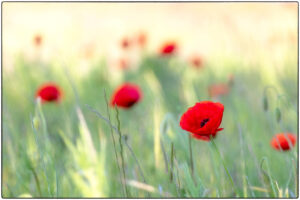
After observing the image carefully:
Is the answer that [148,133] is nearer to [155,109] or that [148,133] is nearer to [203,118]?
[155,109]

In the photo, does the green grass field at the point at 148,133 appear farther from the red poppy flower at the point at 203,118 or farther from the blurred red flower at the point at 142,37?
the blurred red flower at the point at 142,37

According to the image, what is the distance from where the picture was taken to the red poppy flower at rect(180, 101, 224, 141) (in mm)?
532

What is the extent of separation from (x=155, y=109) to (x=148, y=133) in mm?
205

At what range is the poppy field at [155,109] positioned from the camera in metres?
0.77

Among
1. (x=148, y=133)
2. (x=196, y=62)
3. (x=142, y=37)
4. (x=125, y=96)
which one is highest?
(x=142, y=37)

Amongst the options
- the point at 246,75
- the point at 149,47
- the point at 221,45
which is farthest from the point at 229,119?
the point at 149,47

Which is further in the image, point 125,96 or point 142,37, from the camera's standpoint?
point 142,37

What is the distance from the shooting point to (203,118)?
583 mm

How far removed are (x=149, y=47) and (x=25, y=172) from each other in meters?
1.46

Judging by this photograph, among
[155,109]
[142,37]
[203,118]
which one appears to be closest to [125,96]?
[155,109]

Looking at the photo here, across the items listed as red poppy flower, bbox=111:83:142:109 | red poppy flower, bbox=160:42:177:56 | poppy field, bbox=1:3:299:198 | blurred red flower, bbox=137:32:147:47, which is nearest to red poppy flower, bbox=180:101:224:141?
poppy field, bbox=1:3:299:198

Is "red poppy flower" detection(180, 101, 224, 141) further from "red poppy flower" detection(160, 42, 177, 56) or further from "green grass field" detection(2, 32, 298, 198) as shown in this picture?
"red poppy flower" detection(160, 42, 177, 56)

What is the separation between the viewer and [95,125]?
1.37m

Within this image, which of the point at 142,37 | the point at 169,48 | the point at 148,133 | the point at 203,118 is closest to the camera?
the point at 203,118
